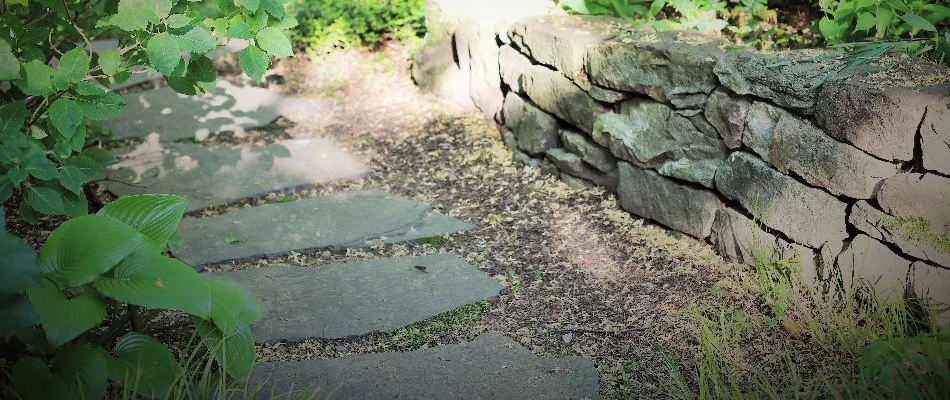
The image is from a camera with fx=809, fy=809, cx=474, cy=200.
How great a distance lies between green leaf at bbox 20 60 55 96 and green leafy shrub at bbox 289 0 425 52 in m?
3.21

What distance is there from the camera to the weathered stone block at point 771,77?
→ 2758 mm

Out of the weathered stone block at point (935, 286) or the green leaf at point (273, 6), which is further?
the weathered stone block at point (935, 286)

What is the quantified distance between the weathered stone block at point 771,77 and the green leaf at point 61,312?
88.2 inches

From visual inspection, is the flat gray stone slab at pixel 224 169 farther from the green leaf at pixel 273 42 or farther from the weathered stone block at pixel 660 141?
the green leaf at pixel 273 42

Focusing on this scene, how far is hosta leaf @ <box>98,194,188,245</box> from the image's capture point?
2225 millimetres

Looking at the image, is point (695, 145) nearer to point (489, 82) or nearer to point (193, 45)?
point (489, 82)

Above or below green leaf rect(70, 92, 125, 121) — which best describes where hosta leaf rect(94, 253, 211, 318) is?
below

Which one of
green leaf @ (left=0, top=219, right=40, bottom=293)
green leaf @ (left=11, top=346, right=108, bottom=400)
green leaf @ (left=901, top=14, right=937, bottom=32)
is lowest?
green leaf @ (left=11, top=346, right=108, bottom=400)

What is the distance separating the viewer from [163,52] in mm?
2221

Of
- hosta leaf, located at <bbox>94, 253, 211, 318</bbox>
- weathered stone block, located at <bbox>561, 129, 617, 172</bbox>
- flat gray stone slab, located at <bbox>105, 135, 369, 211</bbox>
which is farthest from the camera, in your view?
flat gray stone slab, located at <bbox>105, 135, 369, 211</bbox>

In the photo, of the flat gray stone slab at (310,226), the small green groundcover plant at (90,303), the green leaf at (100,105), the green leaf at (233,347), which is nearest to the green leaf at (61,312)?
the small green groundcover plant at (90,303)

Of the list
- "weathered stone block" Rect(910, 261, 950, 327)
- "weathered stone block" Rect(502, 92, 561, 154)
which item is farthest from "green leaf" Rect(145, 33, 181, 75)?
"weathered stone block" Rect(910, 261, 950, 327)

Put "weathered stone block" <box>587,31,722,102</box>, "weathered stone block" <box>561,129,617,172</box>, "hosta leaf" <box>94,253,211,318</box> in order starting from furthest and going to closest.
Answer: "weathered stone block" <box>561,129,617,172</box>
"weathered stone block" <box>587,31,722,102</box>
"hosta leaf" <box>94,253,211,318</box>

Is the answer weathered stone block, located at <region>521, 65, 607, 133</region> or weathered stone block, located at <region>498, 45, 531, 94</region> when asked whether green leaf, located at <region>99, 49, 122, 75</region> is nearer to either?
weathered stone block, located at <region>521, 65, 607, 133</region>
